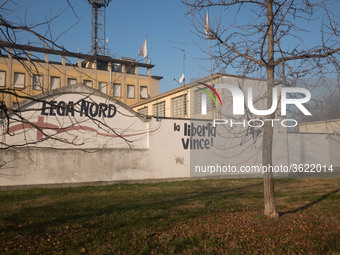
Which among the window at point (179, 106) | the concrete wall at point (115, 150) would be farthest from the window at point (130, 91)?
the concrete wall at point (115, 150)

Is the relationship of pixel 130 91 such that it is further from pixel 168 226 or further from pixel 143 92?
pixel 168 226

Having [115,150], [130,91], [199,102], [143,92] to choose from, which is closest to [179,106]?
[199,102]

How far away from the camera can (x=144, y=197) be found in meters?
10.8

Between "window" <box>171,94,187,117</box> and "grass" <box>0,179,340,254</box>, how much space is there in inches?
457

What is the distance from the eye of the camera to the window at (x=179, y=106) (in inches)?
845

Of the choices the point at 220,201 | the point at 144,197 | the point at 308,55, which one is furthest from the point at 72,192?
the point at 308,55

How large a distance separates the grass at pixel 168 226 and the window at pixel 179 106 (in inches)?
457

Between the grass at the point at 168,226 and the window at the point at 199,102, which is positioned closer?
the grass at the point at 168,226

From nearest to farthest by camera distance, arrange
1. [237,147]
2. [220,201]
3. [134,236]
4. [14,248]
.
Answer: [14,248], [134,236], [220,201], [237,147]

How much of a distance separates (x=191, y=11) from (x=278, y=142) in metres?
14.6

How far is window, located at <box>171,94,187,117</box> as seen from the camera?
21469 millimetres

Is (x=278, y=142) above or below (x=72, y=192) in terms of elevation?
above

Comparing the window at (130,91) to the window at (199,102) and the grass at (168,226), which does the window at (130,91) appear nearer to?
the window at (199,102)

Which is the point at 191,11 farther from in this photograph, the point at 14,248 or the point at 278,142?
the point at 278,142
